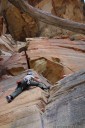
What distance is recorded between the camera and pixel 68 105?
10062 millimetres

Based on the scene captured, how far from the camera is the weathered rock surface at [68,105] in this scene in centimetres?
926

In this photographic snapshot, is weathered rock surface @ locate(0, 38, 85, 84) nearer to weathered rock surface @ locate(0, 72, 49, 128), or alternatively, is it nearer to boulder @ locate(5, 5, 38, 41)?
weathered rock surface @ locate(0, 72, 49, 128)

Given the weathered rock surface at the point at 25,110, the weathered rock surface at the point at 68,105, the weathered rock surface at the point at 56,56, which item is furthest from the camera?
the weathered rock surface at the point at 56,56

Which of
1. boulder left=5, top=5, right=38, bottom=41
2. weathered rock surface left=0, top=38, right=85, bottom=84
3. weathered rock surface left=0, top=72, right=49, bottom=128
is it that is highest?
weathered rock surface left=0, top=72, right=49, bottom=128

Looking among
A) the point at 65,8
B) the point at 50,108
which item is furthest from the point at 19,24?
the point at 50,108

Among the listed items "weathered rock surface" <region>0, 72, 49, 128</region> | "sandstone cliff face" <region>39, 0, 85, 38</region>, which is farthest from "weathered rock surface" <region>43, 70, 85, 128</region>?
"sandstone cliff face" <region>39, 0, 85, 38</region>

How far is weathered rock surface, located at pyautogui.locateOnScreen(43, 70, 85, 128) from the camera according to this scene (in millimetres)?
9258

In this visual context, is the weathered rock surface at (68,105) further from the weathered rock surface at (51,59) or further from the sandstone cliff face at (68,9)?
the sandstone cliff face at (68,9)

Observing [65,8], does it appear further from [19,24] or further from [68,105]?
[68,105]

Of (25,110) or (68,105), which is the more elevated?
(68,105)

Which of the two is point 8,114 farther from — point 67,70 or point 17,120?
point 67,70

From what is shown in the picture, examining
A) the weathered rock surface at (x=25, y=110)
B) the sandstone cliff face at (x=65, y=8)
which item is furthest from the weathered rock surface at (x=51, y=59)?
the sandstone cliff face at (x=65, y=8)

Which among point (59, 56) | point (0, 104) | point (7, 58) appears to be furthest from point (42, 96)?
point (7, 58)

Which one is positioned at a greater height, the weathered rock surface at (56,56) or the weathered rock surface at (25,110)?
the weathered rock surface at (25,110)
